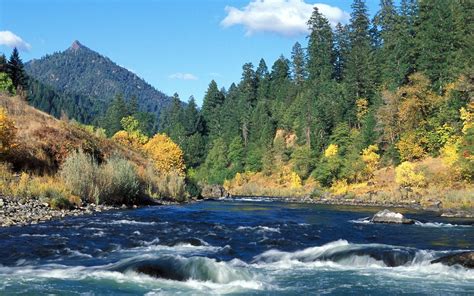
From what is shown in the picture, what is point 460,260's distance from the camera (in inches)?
602

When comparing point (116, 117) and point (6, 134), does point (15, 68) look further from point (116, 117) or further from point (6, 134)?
point (6, 134)

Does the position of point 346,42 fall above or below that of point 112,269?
above

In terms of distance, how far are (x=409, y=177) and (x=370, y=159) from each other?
44.6 feet

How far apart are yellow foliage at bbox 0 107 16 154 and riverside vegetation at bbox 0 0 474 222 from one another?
5.5 inches

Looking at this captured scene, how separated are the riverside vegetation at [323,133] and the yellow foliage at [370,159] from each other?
23cm

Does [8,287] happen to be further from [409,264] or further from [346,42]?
[346,42]

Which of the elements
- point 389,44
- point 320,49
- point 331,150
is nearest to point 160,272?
point 331,150

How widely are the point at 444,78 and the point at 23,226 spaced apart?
229ft

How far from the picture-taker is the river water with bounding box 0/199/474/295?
41.2 feet

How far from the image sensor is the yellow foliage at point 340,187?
233ft

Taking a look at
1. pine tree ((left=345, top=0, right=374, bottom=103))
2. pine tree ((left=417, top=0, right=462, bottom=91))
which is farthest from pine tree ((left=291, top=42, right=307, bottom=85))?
pine tree ((left=417, top=0, right=462, bottom=91))

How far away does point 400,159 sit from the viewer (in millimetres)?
72062

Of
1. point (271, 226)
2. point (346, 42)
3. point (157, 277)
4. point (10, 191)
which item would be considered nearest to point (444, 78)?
point (346, 42)

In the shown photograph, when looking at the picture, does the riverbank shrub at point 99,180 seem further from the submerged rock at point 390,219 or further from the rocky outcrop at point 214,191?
the rocky outcrop at point 214,191
